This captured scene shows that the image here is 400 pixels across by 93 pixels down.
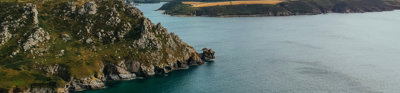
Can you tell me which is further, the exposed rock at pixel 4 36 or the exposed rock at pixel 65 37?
the exposed rock at pixel 65 37

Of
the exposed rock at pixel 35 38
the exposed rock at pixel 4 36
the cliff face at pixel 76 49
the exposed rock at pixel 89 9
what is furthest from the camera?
the exposed rock at pixel 89 9

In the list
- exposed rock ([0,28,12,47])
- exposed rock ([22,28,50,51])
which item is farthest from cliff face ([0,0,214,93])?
exposed rock ([0,28,12,47])

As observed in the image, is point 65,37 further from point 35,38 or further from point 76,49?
point 35,38

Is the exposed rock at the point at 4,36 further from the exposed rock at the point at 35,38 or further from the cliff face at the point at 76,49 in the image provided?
the exposed rock at the point at 35,38

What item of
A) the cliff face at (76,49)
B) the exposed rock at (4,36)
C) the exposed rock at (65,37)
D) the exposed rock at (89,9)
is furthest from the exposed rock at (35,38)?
the exposed rock at (89,9)

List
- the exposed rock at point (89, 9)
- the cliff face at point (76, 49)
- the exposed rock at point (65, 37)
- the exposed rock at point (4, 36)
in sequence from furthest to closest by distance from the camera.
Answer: the exposed rock at point (89, 9) → the exposed rock at point (65, 37) → the exposed rock at point (4, 36) → the cliff face at point (76, 49)

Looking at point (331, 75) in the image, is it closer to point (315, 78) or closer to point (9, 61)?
point (315, 78)

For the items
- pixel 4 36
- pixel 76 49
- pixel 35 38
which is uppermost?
pixel 4 36

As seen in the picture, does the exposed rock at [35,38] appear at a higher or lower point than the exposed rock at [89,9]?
lower

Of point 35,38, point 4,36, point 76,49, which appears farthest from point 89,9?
point 4,36

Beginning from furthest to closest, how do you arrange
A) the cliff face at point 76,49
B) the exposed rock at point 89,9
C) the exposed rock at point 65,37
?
the exposed rock at point 89,9 < the exposed rock at point 65,37 < the cliff face at point 76,49
